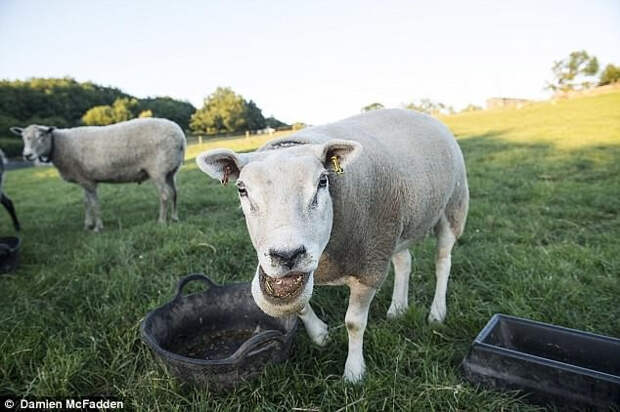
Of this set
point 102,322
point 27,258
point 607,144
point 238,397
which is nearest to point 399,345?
point 238,397

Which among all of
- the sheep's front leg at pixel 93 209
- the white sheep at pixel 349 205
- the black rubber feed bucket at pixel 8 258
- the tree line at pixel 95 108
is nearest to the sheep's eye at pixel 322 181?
the white sheep at pixel 349 205

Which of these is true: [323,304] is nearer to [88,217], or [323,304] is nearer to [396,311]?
[396,311]

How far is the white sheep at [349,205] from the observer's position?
168cm

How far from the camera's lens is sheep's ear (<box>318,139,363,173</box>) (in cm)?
187

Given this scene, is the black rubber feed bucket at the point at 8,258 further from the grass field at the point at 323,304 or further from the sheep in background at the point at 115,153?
the sheep in background at the point at 115,153

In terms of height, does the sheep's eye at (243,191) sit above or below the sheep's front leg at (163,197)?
above

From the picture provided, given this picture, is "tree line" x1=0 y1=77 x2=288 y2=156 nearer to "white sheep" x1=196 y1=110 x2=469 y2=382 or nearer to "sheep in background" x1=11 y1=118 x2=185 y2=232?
"sheep in background" x1=11 y1=118 x2=185 y2=232

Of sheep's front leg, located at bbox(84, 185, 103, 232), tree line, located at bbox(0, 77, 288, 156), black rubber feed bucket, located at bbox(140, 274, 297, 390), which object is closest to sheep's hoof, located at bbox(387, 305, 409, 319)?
black rubber feed bucket, located at bbox(140, 274, 297, 390)

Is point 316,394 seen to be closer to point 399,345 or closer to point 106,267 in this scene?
point 399,345

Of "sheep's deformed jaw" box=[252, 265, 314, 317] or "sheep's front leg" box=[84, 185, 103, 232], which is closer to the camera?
"sheep's deformed jaw" box=[252, 265, 314, 317]

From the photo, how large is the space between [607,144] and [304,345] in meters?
13.0

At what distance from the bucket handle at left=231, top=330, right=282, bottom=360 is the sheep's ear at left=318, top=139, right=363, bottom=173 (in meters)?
1.00

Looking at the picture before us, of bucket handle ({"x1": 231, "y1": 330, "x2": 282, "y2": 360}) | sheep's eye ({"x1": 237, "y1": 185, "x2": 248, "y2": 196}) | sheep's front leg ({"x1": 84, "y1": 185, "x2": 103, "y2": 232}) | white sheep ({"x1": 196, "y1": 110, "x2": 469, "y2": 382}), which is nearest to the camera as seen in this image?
white sheep ({"x1": 196, "y1": 110, "x2": 469, "y2": 382})

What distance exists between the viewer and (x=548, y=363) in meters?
1.99
